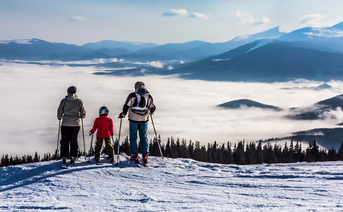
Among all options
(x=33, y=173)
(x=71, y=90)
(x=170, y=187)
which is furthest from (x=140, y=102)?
(x=33, y=173)

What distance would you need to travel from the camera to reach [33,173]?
8961mm

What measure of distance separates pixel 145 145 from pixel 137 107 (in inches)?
54.7

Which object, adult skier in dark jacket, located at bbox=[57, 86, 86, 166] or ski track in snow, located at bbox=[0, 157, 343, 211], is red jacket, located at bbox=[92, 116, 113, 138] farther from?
ski track in snow, located at bbox=[0, 157, 343, 211]

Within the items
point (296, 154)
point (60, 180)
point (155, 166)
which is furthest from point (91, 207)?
point (296, 154)

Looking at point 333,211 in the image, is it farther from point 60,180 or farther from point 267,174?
point 60,180

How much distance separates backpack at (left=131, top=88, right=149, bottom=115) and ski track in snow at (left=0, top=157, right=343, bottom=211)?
1823 mm

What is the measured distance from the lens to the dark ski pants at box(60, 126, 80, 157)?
31.5ft

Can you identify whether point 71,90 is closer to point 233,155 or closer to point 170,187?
point 170,187

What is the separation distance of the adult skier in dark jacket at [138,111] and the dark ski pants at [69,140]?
162cm

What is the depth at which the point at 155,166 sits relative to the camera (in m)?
9.88

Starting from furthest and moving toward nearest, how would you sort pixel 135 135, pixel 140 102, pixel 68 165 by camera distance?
pixel 135 135 → pixel 140 102 → pixel 68 165

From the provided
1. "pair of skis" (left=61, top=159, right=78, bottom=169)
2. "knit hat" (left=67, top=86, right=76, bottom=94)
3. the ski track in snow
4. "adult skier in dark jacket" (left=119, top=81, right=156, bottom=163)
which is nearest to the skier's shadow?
the ski track in snow

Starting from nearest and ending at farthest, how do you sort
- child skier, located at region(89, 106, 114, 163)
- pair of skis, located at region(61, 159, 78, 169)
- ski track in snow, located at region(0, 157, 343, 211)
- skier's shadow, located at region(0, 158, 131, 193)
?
ski track in snow, located at region(0, 157, 343, 211), skier's shadow, located at region(0, 158, 131, 193), pair of skis, located at region(61, 159, 78, 169), child skier, located at region(89, 106, 114, 163)

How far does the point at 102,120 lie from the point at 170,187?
363 centimetres
